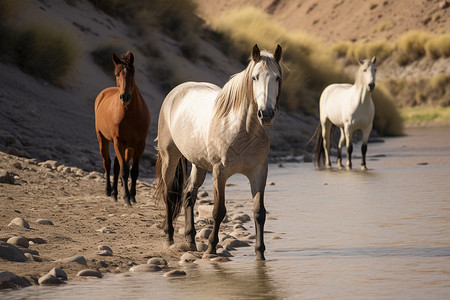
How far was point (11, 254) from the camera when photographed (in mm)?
6113

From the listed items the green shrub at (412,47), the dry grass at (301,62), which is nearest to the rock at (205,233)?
the dry grass at (301,62)

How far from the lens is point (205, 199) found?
11070 mm

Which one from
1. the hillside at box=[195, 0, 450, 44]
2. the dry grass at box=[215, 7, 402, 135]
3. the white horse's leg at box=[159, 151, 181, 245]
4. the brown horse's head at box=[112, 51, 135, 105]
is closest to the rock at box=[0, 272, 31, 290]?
the white horse's leg at box=[159, 151, 181, 245]

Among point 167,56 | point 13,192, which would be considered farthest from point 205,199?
point 167,56

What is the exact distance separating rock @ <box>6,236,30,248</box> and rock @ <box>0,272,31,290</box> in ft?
3.72

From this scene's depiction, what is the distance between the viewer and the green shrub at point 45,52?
18375 millimetres

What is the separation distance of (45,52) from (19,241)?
41.6ft

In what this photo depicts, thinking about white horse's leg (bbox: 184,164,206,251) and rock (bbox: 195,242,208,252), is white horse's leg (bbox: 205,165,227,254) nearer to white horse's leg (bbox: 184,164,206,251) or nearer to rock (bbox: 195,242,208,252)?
rock (bbox: 195,242,208,252)

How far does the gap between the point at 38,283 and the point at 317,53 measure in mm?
26177

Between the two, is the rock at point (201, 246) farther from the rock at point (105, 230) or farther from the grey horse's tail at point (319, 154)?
the grey horse's tail at point (319, 154)

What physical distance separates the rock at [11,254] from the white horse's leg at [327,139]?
36.9ft

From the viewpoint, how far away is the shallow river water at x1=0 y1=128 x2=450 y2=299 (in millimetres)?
5250

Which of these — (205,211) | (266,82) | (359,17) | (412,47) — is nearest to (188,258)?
(266,82)

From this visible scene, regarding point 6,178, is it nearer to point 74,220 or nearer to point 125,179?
point 125,179
